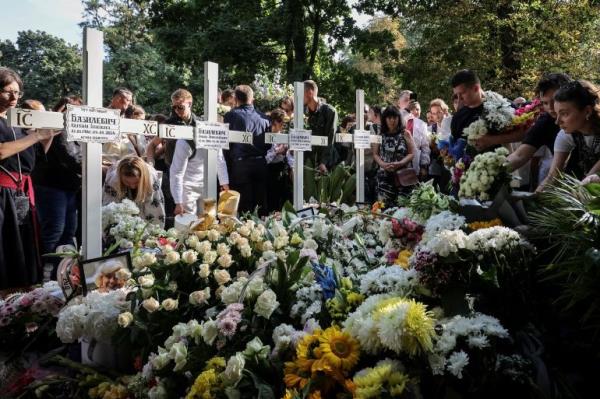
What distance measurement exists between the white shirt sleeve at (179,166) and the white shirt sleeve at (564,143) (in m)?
2.66

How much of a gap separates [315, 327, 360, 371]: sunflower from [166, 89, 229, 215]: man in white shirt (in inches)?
111

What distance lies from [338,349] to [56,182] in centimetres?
367

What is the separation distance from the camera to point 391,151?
658 cm

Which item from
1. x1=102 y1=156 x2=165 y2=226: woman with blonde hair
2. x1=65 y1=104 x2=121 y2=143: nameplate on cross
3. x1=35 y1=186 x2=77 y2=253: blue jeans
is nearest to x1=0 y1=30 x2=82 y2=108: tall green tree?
x1=35 y1=186 x2=77 y2=253: blue jeans

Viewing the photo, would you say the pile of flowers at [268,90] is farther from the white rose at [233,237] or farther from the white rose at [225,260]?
the white rose at [225,260]

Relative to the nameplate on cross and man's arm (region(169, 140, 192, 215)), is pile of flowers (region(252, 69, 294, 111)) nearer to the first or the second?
man's arm (region(169, 140, 192, 215))

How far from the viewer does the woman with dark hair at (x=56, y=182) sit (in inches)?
180

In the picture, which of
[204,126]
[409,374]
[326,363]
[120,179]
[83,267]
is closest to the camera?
[409,374]

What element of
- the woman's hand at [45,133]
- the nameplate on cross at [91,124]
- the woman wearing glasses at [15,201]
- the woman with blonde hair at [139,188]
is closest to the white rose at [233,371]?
the nameplate on cross at [91,124]

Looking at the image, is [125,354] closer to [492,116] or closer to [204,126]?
[204,126]

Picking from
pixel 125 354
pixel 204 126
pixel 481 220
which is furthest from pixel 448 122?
pixel 125 354

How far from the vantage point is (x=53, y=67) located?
2975cm

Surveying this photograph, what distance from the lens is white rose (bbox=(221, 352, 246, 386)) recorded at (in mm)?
1681

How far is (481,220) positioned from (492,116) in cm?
203
